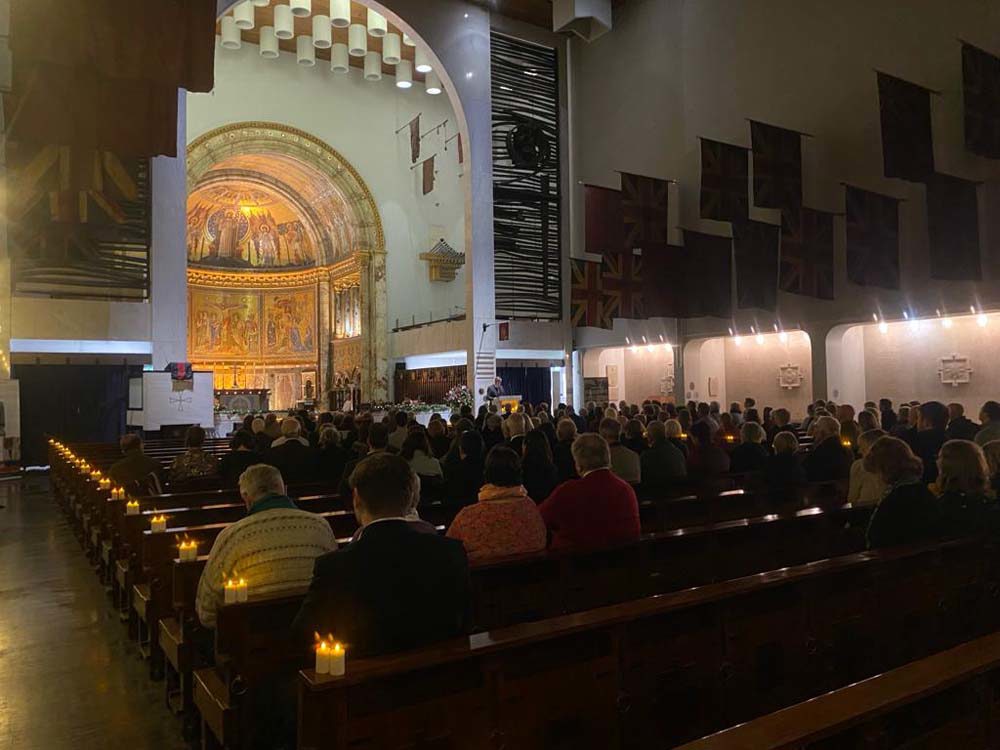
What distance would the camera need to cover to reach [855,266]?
11812mm

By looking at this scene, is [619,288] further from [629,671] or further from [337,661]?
[337,661]

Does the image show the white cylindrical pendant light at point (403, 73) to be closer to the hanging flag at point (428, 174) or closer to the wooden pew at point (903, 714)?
the hanging flag at point (428, 174)

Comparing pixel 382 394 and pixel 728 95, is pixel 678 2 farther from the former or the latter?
pixel 382 394

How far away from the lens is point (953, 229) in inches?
437

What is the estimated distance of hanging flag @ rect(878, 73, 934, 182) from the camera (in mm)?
10711

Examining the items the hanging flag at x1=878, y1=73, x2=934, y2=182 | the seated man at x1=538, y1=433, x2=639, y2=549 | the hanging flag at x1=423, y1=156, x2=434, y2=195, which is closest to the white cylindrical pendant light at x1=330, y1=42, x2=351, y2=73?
the hanging flag at x1=423, y1=156, x2=434, y2=195

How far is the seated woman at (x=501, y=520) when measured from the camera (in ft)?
11.1

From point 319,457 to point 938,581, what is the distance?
16.5 feet

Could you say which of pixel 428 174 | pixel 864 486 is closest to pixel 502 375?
pixel 428 174

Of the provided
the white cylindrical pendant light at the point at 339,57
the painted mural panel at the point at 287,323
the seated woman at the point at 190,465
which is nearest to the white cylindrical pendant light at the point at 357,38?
the white cylindrical pendant light at the point at 339,57

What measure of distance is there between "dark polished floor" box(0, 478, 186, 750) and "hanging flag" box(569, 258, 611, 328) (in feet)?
30.1

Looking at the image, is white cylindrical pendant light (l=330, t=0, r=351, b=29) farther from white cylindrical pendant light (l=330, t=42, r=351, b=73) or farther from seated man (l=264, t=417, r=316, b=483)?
seated man (l=264, t=417, r=316, b=483)

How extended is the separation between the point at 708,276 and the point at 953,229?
4068 mm

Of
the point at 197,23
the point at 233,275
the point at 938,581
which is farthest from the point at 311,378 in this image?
the point at 938,581
